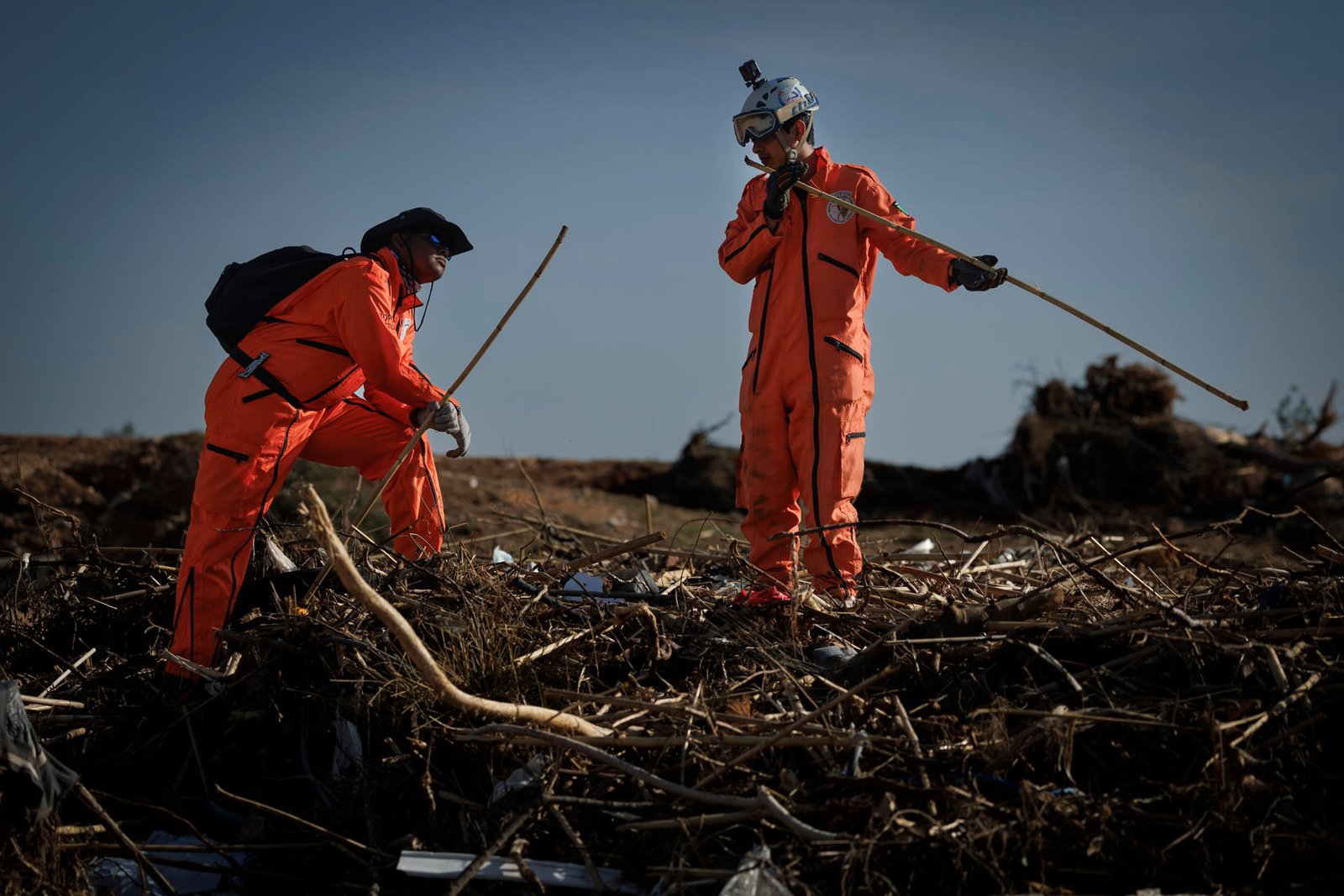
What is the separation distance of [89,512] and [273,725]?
9.51 m

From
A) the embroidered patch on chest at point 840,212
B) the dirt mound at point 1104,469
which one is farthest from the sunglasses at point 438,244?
the dirt mound at point 1104,469

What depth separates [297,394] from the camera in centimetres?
444

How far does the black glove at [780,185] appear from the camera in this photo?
15.3ft

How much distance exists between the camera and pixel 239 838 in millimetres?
3502

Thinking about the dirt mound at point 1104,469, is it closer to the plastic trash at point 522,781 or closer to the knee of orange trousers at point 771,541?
the knee of orange trousers at point 771,541

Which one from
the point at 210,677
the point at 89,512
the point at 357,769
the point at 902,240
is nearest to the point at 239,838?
the point at 357,769

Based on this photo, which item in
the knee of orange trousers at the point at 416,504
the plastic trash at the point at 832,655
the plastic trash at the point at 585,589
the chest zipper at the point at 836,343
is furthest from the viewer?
the knee of orange trousers at the point at 416,504

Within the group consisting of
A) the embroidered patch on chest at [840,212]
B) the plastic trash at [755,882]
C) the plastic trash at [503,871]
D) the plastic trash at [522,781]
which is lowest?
the plastic trash at [503,871]

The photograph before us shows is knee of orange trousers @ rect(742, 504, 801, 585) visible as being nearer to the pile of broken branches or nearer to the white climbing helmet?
the pile of broken branches

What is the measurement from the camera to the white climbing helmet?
4859 millimetres

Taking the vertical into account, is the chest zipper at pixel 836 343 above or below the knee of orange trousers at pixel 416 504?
above

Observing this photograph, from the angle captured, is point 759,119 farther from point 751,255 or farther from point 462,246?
point 462,246

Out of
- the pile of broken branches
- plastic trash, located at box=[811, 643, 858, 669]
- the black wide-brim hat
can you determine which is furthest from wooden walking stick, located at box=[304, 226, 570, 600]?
plastic trash, located at box=[811, 643, 858, 669]

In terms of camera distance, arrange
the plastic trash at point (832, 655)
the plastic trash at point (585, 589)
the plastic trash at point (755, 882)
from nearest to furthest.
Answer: the plastic trash at point (755, 882) → the plastic trash at point (832, 655) → the plastic trash at point (585, 589)
